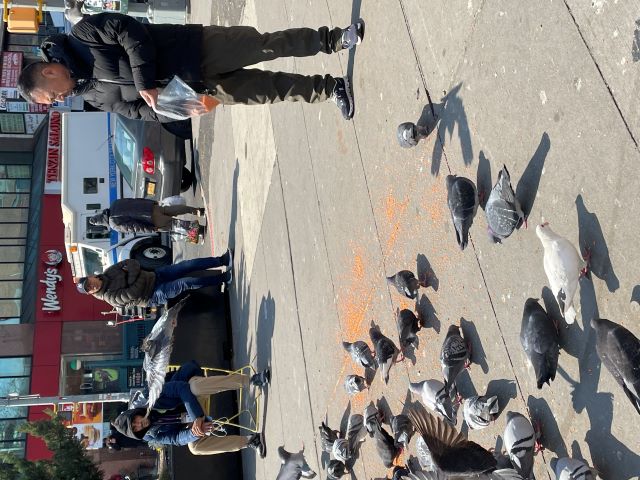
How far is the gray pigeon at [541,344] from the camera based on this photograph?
9.74 feet

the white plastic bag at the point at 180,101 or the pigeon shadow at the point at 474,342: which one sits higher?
the white plastic bag at the point at 180,101

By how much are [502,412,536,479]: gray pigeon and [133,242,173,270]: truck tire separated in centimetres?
1123

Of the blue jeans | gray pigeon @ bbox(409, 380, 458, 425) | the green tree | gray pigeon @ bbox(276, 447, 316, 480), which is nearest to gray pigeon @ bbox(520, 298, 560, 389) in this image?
gray pigeon @ bbox(409, 380, 458, 425)

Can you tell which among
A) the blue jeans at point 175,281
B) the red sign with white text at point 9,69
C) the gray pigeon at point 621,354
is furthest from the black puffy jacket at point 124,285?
the red sign with white text at point 9,69

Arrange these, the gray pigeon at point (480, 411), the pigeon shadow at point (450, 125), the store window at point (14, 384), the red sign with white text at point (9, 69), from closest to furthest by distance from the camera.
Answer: the gray pigeon at point (480, 411) < the pigeon shadow at point (450, 125) < the store window at point (14, 384) < the red sign with white text at point (9, 69)

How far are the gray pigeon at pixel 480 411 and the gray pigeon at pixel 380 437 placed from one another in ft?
3.24

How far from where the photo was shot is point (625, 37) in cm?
280

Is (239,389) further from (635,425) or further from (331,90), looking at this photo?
(635,425)

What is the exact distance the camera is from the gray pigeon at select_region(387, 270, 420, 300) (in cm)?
430

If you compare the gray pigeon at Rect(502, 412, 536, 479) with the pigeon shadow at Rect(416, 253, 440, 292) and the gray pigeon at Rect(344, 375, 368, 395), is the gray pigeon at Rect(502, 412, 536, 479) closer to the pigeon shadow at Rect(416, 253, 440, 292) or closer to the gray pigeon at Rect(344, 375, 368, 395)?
the pigeon shadow at Rect(416, 253, 440, 292)

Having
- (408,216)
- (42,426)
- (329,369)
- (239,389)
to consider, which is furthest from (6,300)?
(408,216)

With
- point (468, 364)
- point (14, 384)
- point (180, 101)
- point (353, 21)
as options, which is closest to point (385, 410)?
point (468, 364)

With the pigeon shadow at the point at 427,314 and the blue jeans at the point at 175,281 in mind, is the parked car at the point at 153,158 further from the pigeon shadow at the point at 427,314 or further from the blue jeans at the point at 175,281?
the pigeon shadow at the point at 427,314

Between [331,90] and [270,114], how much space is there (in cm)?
251
